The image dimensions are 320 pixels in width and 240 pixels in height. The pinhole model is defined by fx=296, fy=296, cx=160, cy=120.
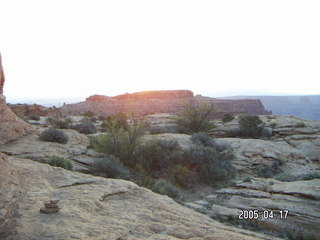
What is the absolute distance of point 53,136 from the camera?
1090cm

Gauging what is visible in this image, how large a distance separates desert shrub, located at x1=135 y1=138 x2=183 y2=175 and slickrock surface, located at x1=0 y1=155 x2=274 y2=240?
186 inches

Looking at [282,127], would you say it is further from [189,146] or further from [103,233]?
[103,233]

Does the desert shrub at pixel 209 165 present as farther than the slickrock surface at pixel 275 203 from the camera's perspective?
Yes

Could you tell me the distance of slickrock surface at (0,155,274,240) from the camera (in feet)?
10.5

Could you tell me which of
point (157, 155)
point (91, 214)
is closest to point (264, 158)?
point (157, 155)

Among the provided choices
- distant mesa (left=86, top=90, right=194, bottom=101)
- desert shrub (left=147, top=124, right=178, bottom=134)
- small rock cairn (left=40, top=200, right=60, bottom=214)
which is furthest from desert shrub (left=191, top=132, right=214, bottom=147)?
distant mesa (left=86, top=90, right=194, bottom=101)

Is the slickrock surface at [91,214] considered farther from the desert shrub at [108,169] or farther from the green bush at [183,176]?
the green bush at [183,176]

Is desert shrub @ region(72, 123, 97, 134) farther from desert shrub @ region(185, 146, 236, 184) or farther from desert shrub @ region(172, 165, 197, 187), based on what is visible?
desert shrub @ region(172, 165, 197, 187)

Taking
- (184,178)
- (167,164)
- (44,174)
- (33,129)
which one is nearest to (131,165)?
(167,164)

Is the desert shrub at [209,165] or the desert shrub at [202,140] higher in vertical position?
the desert shrub at [202,140]

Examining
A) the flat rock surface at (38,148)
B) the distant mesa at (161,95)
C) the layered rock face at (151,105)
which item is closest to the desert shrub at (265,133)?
the flat rock surface at (38,148)

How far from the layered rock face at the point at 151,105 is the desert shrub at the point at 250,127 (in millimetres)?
21163

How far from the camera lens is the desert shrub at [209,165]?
9.73 m

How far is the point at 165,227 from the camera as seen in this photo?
12.4 ft
